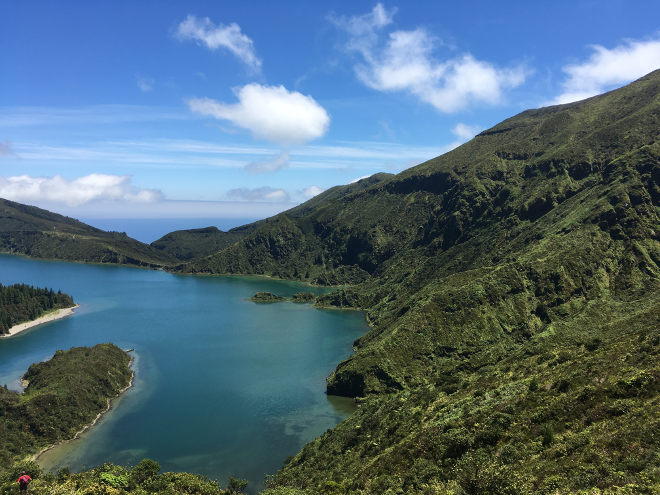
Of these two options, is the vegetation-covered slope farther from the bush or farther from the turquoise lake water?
the bush

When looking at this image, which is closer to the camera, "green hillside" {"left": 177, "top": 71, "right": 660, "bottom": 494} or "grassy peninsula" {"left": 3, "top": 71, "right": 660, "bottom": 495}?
"grassy peninsula" {"left": 3, "top": 71, "right": 660, "bottom": 495}

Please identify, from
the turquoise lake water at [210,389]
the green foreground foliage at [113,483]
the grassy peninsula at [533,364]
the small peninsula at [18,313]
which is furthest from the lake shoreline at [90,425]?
the small peninsula at [18,313]

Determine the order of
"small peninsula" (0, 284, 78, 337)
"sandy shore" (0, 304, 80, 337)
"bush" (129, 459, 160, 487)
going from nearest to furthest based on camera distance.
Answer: "bush" (129, 459, 160, 487), "sandy shore" (0, 304, 80, 337), "small peninsula" (0, 284, 78, 337)

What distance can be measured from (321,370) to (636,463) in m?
102

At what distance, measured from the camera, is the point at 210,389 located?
10681 cm

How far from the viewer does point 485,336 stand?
118 metres

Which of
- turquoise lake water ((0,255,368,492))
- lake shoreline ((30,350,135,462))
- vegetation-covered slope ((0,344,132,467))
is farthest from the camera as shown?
vegetation-covered slope ((0,344,132,467))

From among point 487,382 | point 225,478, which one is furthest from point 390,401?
point 225,478

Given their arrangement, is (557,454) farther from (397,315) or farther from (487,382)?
(397,315)

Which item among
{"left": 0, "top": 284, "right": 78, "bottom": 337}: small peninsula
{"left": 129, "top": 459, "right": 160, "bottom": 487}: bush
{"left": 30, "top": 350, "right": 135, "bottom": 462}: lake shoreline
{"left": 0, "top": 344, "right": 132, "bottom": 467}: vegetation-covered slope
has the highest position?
{"left": 0, "top": 284, "right": 78, "bottom": 337}: small peninsula

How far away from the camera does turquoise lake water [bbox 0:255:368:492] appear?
76562 mm

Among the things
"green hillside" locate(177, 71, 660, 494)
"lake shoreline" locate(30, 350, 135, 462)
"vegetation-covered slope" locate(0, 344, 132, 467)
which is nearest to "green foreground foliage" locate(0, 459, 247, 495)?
"green hillside" locate(177, 71, 660, 494)

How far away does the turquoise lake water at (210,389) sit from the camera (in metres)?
76.6

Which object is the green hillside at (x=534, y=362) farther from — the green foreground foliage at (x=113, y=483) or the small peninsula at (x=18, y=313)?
the small peninsula at (x=18, y=313)
